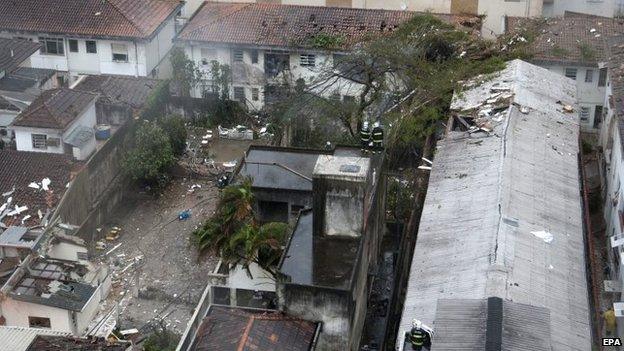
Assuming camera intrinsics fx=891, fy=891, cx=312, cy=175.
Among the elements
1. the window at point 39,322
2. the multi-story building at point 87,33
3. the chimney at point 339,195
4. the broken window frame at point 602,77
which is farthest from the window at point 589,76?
the window at point 39,322

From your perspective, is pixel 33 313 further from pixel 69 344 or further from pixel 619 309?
pixel 619 309

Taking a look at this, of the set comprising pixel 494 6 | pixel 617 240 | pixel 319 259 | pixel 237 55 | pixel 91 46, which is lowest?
pixel 617 240

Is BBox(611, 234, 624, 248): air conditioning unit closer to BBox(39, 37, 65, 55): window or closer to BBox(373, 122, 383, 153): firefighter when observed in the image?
BBox(373, 122, 383, 153): firefighter

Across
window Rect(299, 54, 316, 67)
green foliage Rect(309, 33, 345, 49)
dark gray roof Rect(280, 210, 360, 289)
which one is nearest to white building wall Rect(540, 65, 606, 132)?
green foliage Rect(309, 33, 345, 49)

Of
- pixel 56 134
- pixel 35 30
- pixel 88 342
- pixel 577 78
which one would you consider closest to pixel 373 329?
pixel 88 342

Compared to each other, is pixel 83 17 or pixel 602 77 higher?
pixel 83 17

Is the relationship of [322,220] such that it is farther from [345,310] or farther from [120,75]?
[120,75]

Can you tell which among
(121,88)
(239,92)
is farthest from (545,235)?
(121,88)
